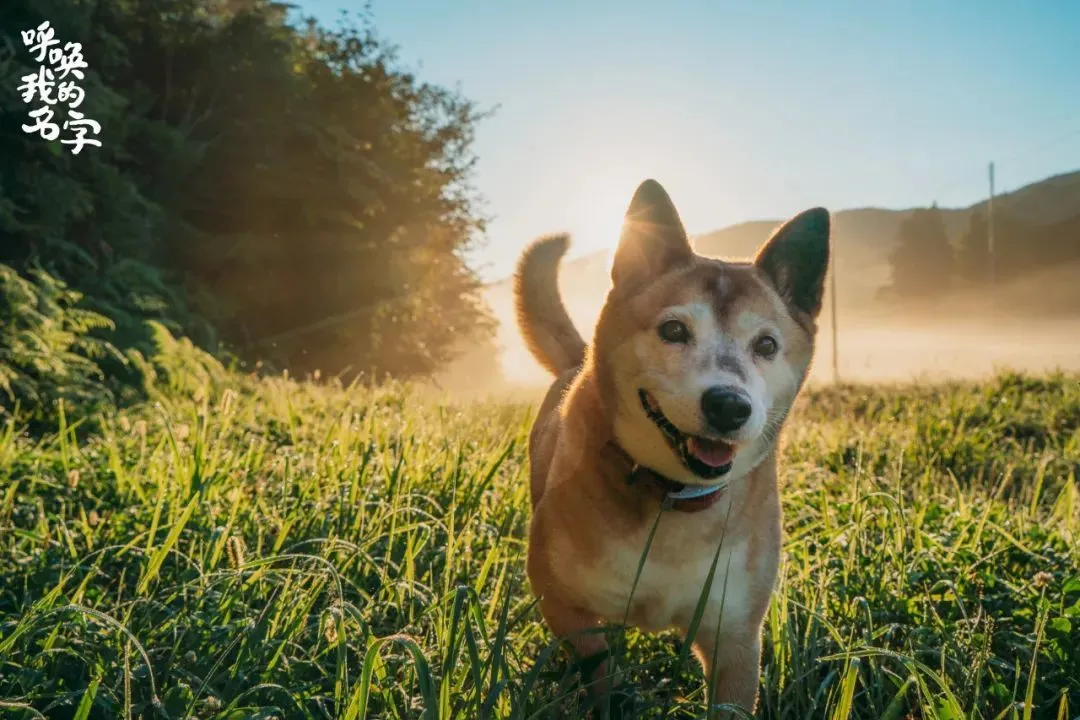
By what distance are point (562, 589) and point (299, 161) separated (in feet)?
45.9

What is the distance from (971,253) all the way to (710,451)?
58.3m

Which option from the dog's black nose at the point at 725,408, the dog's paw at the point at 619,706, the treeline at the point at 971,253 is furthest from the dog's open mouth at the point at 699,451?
the treeline at the point at 971,253

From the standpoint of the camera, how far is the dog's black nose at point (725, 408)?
207 cm

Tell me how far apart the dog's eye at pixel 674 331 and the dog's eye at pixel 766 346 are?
22cm

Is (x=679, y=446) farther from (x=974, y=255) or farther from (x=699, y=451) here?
(x=974, y=255)

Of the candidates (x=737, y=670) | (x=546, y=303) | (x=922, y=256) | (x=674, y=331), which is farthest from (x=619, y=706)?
(x=922, y=256)

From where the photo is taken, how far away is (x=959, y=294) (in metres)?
50.3

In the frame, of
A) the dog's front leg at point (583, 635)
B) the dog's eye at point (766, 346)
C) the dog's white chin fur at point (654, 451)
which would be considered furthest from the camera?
the dog's eye at point (766, 346)

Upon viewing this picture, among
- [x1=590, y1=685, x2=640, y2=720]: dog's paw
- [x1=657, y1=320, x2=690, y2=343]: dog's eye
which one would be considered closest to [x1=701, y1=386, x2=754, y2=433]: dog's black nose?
[x1=657, y1=320, x2=690, y2=343]: dog's eye

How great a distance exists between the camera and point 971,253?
5316 centimetres

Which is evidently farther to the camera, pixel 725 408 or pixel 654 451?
pixel 654 451

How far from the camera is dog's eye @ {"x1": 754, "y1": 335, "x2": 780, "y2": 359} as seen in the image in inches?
94.8

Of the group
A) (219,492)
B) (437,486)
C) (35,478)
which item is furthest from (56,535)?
(437,486)

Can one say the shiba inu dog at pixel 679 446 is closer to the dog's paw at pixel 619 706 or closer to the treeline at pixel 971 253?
the dog's paw at pixel 619 706
